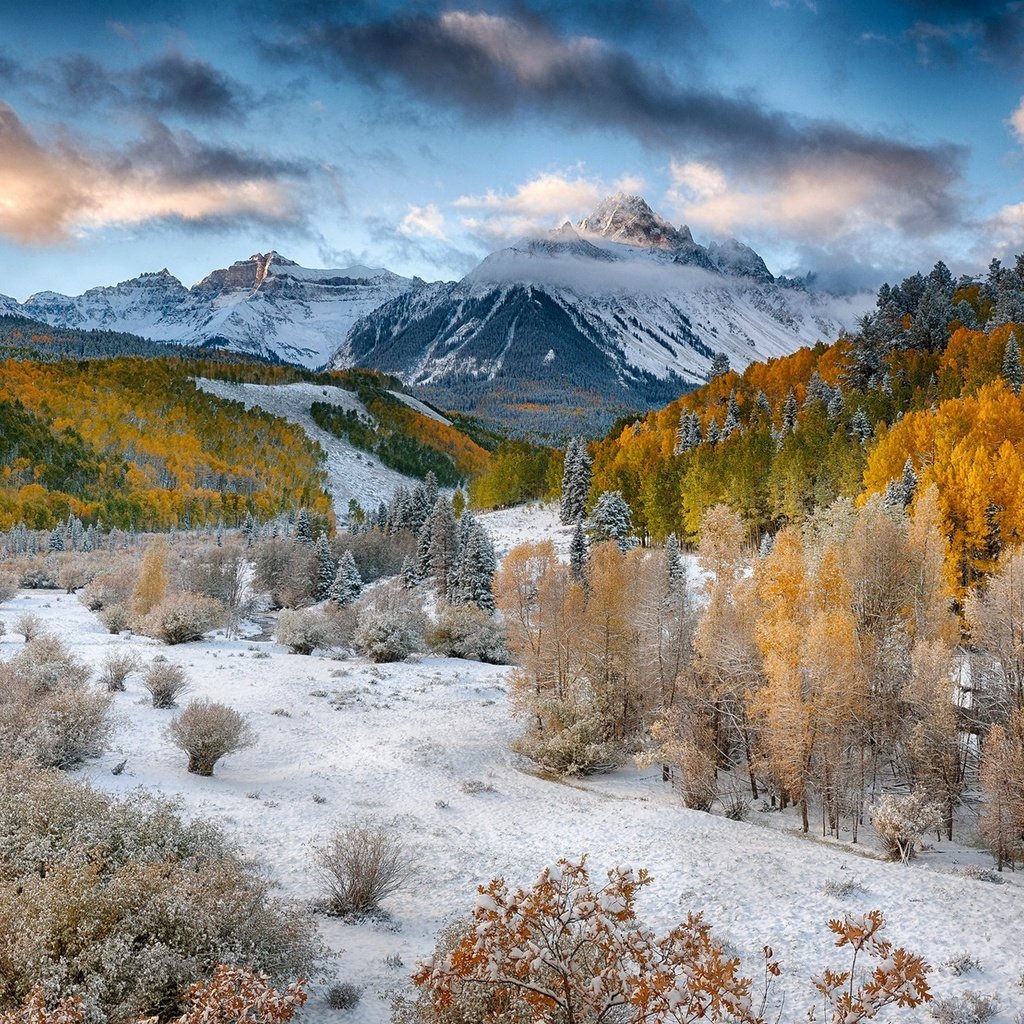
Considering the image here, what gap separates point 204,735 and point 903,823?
64.7 feet

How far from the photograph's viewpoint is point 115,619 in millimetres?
42500

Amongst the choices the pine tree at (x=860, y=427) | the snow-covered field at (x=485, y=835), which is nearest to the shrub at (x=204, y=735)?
the snow-covered field at (x=485, y=835)

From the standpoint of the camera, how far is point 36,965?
7.74m

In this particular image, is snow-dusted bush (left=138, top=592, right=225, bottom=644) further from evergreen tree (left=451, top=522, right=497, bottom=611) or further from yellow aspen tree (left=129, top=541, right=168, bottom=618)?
evergreen tree (left=451, top=522, right=497, bottom=611)

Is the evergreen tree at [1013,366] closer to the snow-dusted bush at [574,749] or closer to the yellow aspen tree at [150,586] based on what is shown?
the snow-dusted bush at [574,749]

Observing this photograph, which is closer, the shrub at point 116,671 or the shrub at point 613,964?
the shrub at point 613,964

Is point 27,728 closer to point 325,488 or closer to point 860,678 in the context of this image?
point 860,678

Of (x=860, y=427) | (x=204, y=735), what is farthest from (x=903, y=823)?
(x=860, y=427)

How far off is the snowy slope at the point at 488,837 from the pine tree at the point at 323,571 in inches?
1322

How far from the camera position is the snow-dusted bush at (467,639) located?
46281mm

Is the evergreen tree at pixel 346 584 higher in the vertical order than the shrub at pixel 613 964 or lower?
lower

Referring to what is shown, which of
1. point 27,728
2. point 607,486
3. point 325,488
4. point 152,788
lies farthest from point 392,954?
point 325,488

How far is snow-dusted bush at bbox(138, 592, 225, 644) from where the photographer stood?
38344 mm

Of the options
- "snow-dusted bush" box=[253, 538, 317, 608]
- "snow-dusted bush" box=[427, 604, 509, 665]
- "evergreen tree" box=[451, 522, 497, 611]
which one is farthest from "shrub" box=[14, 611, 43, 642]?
"snow-dusted bush" box=[253, 538, 317, 608]
